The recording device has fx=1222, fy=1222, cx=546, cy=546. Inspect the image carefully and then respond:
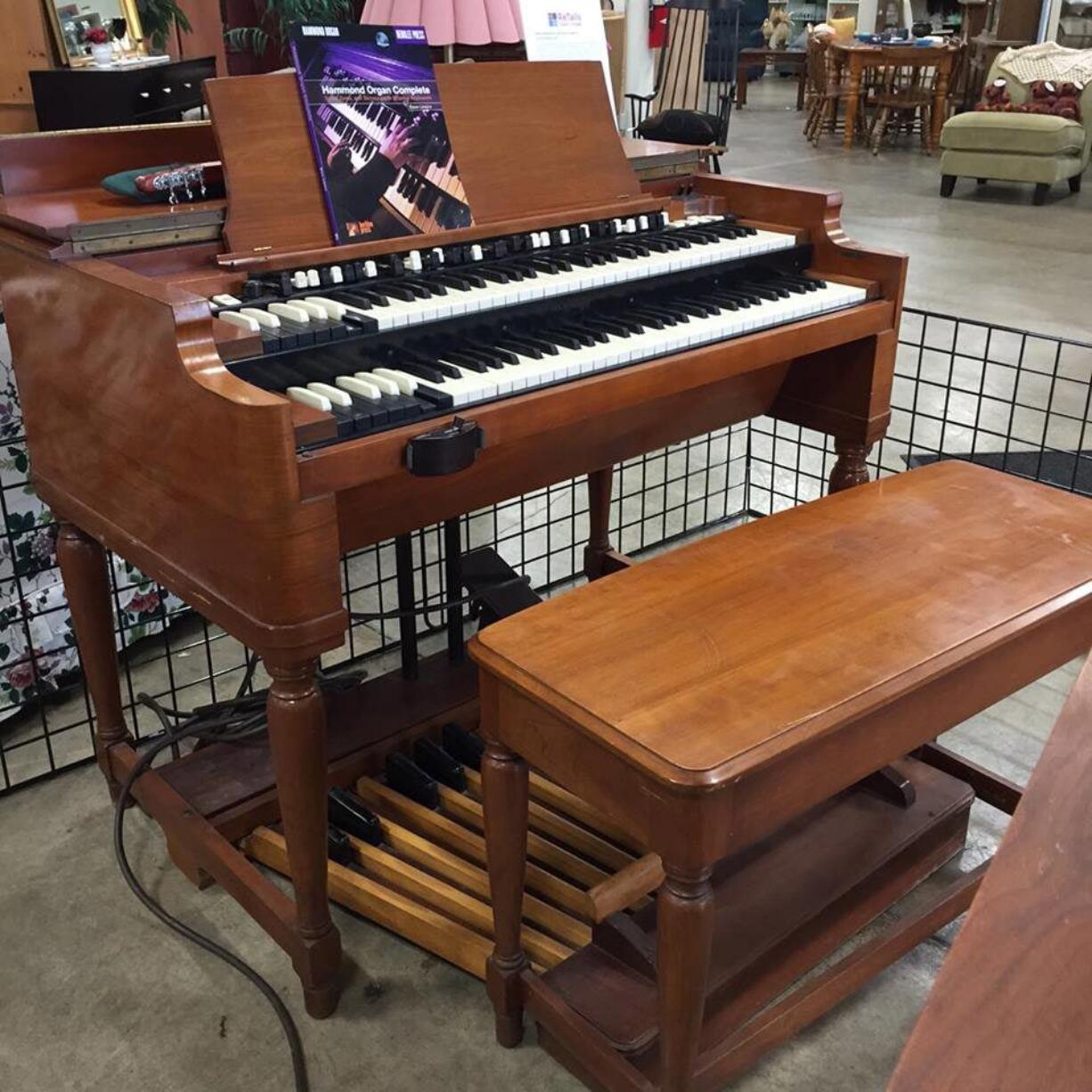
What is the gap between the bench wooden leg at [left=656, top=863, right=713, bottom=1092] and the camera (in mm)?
1283

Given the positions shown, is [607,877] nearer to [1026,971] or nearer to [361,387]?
[361,387]

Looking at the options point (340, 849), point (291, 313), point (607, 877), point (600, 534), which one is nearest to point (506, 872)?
point (607, 877)

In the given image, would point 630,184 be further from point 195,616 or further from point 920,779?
point 195,616

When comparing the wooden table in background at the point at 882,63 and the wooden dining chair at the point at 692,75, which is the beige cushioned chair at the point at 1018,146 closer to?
the wooden table in background at the point at 882,63

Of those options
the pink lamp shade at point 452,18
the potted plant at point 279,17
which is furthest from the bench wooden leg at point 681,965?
the potted plant at point 279,17

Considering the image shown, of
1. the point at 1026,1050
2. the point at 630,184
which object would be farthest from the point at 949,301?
the point at 1026,1050

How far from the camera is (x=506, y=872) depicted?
5.06ft

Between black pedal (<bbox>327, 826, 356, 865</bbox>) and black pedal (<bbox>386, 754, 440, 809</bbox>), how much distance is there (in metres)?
0.15

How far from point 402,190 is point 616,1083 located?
1.26 meters

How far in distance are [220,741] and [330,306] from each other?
896 millimetres

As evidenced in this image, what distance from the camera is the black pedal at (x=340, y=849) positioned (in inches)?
76.9

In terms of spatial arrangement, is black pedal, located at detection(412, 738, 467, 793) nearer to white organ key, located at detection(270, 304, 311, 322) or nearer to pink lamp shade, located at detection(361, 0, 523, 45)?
white organ key, located at detection(270, 304, 311, 322)

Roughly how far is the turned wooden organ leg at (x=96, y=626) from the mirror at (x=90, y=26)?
2.43 metres

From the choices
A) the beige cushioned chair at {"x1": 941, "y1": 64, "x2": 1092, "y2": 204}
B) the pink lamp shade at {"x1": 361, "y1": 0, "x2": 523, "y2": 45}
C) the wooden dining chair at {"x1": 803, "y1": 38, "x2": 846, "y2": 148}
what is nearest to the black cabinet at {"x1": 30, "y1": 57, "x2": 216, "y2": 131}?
the pink lamp shade at {"x1": 361, "y1": 0, "x2": 523, "y2": 45}
